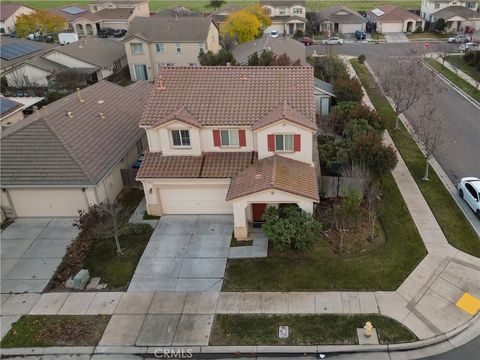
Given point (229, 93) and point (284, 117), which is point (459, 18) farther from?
point (284, 117)

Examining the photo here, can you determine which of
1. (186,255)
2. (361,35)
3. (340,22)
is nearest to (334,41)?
(361,35)

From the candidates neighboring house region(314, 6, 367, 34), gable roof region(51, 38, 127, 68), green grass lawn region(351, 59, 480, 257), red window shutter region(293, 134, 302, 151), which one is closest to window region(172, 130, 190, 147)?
red window shutter region(293, 134, 302, 151)

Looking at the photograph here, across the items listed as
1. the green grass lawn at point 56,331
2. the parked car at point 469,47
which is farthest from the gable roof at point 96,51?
the parked car at point 469,47

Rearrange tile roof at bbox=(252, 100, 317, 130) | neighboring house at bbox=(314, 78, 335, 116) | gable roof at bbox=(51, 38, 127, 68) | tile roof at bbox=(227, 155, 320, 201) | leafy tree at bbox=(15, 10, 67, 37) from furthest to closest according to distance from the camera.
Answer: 1. leafy tree at bbox=(15, 10, 67, 37)
2. gable roof at bbox=(51, 38, 127, 68)
3. neighboring house at bbox=(314, 78, 335, 116)
4. tile roof at bbox=(252, 100, 317, 130)
5. tile roof at bbox=(227, 155, 320, 201)

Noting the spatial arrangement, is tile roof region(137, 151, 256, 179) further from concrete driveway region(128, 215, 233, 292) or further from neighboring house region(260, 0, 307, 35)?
neighboring house region(260, 0, 307, 35)

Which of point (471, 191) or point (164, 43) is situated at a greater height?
point (164, 43)

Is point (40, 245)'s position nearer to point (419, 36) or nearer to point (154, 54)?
point (154, 54)
